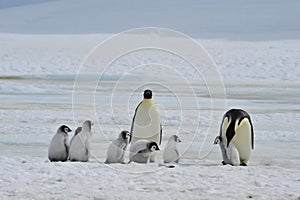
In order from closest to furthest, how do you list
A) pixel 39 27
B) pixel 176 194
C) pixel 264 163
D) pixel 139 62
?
1. pixel 176 194
2. pixel 264 163
3. pixel 139 62
4. pixel 39 27

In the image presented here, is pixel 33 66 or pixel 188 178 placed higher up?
pixel 33 66

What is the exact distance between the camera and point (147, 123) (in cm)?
855

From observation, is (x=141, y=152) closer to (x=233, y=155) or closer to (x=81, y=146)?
(x=81, y=146)

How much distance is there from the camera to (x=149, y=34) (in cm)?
3719

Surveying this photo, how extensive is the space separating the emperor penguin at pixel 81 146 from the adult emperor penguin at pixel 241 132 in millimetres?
1392

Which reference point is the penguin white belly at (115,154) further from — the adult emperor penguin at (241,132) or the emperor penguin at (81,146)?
the adult emperor penguin at (241,132)

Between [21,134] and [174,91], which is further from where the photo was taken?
[174,91]

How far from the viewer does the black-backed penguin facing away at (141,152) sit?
7.78 m

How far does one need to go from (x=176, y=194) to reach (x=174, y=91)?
11.8 metres

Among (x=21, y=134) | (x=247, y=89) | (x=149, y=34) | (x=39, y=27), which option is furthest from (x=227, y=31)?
(x=21, y=134)

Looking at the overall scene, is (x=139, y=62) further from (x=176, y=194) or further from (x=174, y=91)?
(x=176, y=194)

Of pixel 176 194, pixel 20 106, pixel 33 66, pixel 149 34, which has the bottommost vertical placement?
pixel 176 194

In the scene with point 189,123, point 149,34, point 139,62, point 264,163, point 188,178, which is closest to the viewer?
point 188,178

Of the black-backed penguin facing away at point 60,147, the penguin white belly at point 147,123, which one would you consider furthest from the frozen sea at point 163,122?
the penguin white belly at point 147,123
